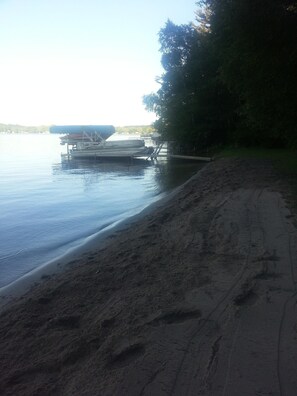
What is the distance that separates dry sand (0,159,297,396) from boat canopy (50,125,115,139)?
48838 millimetres

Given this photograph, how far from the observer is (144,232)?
369 inches

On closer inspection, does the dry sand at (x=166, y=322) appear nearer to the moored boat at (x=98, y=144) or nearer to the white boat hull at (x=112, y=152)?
the white boat hull at (x=112, y=152)

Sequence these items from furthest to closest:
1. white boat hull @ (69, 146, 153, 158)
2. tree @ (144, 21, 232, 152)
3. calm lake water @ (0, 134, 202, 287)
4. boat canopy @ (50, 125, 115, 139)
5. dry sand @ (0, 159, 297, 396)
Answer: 1. boat canopy @ (50, 125, 115, 139)
2. white boat hull @ (69, 146, 153, 158)
3. tree @ (144, 21, 232, 152)
4. calm lake water @ (0, 134, 202, 287)
5. dry sand @ (0, 159, 297, 396)

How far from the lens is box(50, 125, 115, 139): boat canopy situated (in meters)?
55.5

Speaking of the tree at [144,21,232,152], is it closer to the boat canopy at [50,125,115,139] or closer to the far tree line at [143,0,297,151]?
the far tree line at [143,0,297,151]

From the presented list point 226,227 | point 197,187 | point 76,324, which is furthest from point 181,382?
point 197,187

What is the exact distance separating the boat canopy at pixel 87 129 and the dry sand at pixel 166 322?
48.8 metres

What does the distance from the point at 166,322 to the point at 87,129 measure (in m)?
53.0

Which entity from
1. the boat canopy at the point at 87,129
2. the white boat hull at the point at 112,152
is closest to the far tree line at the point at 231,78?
the white boat hull at the point at 112,152

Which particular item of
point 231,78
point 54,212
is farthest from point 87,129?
point 54,212

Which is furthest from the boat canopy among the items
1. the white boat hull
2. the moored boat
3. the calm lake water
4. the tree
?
the calm lake water

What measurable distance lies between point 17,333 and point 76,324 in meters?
0.67

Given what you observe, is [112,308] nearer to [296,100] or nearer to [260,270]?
[260,270]

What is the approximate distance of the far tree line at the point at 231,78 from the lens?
1231 centimetres
